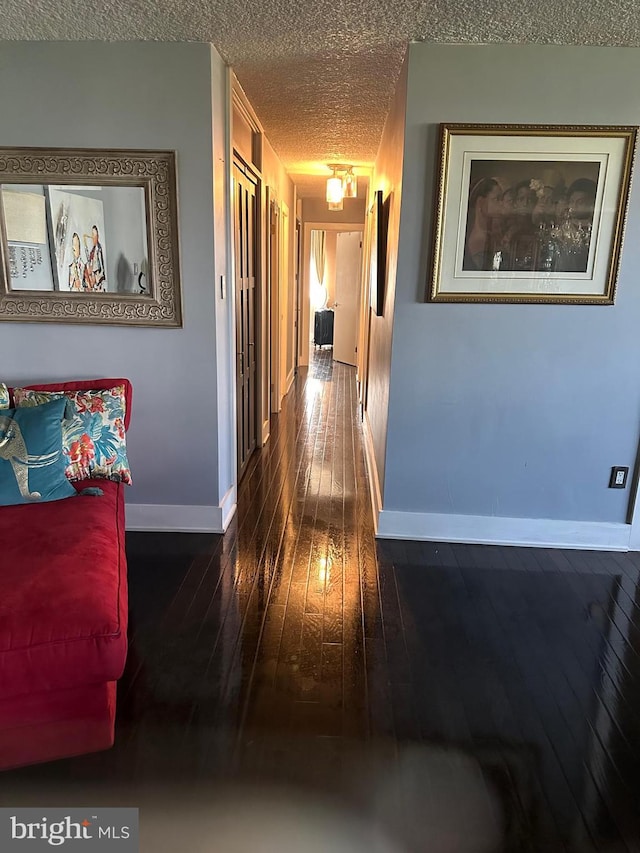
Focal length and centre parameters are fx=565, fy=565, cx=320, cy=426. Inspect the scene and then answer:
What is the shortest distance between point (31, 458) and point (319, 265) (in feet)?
A: 33.8

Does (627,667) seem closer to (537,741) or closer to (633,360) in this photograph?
(537,741)

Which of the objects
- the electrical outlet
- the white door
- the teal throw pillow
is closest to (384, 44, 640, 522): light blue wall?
the electrical outlet

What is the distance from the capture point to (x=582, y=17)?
88.0 inches

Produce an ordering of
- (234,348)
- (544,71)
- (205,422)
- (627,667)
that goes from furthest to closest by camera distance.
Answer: (234,348) < (205,422) < (544,71) < (627,667)

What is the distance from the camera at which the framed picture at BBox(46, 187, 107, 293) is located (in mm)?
2727

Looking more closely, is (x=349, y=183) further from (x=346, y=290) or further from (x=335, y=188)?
(x=346, y=290)

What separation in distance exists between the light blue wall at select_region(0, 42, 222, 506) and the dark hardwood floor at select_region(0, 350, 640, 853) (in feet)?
1.77

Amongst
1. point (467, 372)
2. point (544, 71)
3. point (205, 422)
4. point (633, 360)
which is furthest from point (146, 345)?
point (633, 360)

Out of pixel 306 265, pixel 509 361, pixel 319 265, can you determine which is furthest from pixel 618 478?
pixel 319 265

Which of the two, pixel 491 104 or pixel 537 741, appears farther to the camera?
pixel 491 104

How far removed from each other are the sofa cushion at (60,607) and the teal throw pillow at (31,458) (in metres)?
0.22

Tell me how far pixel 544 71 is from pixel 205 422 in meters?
2.33

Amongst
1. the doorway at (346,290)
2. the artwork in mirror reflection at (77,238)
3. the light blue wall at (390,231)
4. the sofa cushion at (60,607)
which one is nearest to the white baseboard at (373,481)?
the light blue wall at (390,231)

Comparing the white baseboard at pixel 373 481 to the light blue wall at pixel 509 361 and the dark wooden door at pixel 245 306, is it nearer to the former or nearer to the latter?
the light blue wall at pixel 509 361
